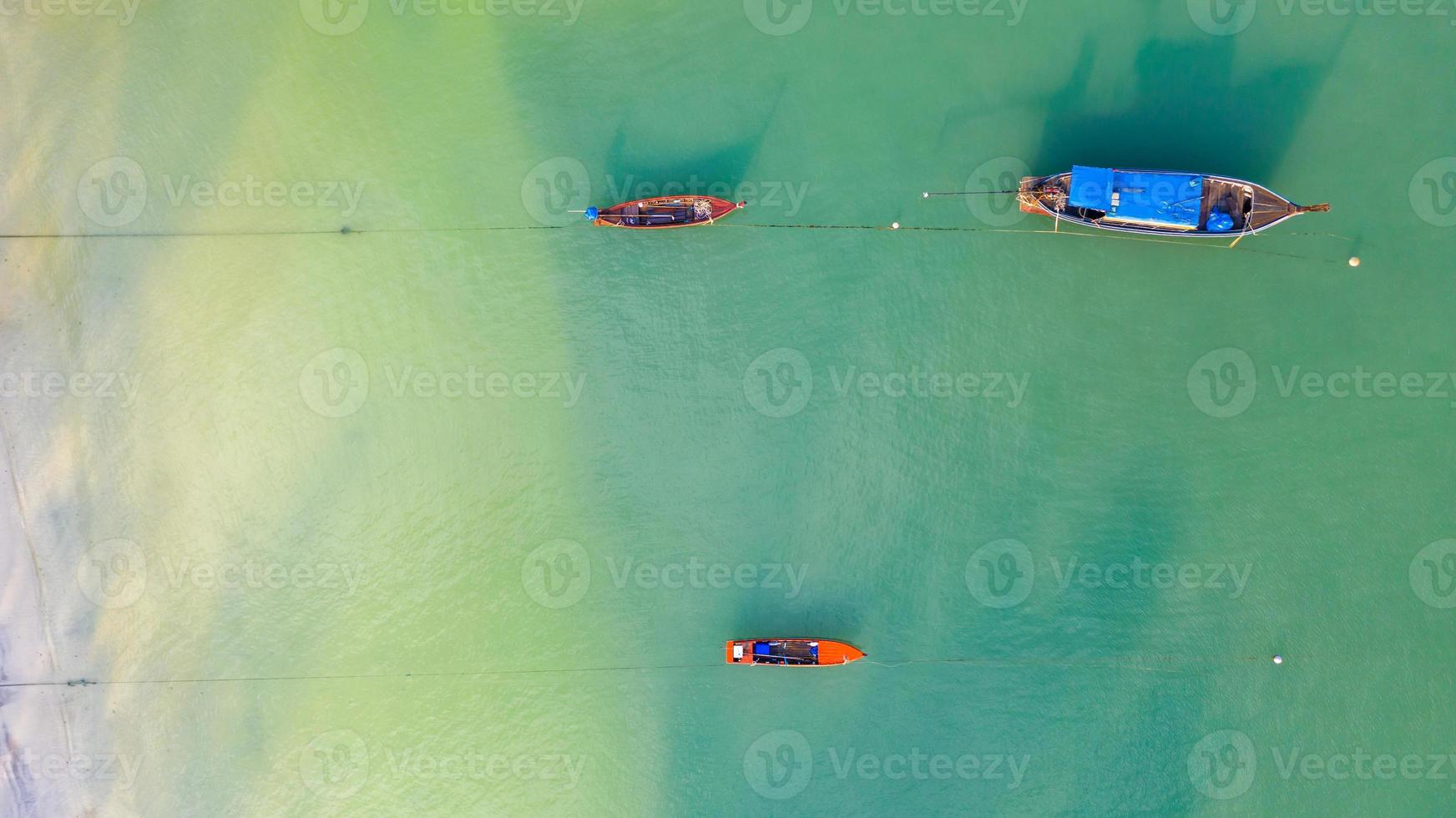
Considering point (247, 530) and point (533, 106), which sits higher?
point (533, 106)

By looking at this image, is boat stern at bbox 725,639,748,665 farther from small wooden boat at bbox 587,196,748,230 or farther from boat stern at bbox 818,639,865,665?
small wooden boat at bbox 587,196,748,230

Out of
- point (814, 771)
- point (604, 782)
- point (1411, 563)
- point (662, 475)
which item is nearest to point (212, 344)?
point (662, 475)

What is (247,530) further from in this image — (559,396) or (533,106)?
(533,106)

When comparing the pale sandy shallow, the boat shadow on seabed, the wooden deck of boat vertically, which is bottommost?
the pale sandy shallow

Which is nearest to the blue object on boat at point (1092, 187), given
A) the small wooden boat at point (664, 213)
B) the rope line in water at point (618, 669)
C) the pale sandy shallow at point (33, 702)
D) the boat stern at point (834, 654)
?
the small wooden boat at point (664, 213)

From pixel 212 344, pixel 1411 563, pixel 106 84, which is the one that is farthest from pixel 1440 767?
pixel 106 84

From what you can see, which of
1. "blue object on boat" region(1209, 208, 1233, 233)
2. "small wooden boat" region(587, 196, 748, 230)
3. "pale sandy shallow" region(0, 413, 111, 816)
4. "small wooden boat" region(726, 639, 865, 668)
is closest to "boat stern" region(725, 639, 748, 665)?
"small wooden boat" region(726, 639, 865, 668)

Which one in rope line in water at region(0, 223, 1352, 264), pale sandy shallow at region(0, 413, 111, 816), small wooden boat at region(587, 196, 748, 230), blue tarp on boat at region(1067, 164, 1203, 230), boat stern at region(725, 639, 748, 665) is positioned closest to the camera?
blue tarp on boat at region(1067, 164, 1203, 230)

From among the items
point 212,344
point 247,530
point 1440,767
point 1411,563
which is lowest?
point 1440,767
